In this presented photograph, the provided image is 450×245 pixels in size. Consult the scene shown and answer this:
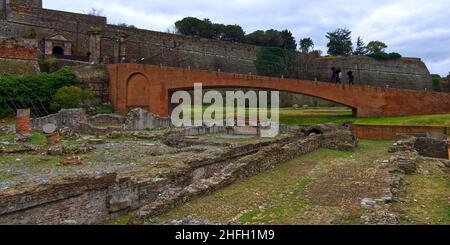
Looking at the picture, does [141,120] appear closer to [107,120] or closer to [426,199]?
[107,120]

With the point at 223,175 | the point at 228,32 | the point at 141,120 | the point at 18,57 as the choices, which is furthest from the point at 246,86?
the point at 228,32

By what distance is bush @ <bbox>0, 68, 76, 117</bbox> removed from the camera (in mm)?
30219

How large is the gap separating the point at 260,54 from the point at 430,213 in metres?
47.4

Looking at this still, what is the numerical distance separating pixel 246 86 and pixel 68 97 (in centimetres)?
1330

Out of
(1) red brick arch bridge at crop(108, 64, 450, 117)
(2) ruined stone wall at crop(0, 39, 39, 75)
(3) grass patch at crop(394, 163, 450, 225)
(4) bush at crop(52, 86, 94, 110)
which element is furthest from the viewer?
(2) ruined stone wall at crop(0, 39, 39, 75)

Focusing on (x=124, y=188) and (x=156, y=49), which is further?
(x=156, y=49)

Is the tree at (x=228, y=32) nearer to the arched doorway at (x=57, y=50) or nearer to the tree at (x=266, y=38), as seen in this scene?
the tree at (x=266, y=38)

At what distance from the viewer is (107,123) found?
28.8 metres

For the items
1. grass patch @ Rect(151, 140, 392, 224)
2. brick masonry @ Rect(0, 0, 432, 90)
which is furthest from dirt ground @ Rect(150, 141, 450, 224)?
brick masonry @ Rect(0, 0, 432, 90)

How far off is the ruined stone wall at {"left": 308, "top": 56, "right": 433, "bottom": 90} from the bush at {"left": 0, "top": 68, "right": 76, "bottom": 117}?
32.8 metres

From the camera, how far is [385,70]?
56844 mm

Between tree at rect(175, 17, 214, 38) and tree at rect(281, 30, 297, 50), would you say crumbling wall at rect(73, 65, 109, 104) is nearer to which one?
tree at rect(175, 17, 214, 38)

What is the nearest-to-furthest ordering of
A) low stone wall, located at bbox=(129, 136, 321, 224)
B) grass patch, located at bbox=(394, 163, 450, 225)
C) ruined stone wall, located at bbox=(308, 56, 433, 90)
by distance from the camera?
grass patch, located at bbox=(394, 163, 450, 225) → low stone wall, located at bbox=(129, 136, 321, 224) → ruined stone wall, located at bbox=(308, 56, 433, 90)

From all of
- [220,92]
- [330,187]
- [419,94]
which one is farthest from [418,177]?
[220,92]
